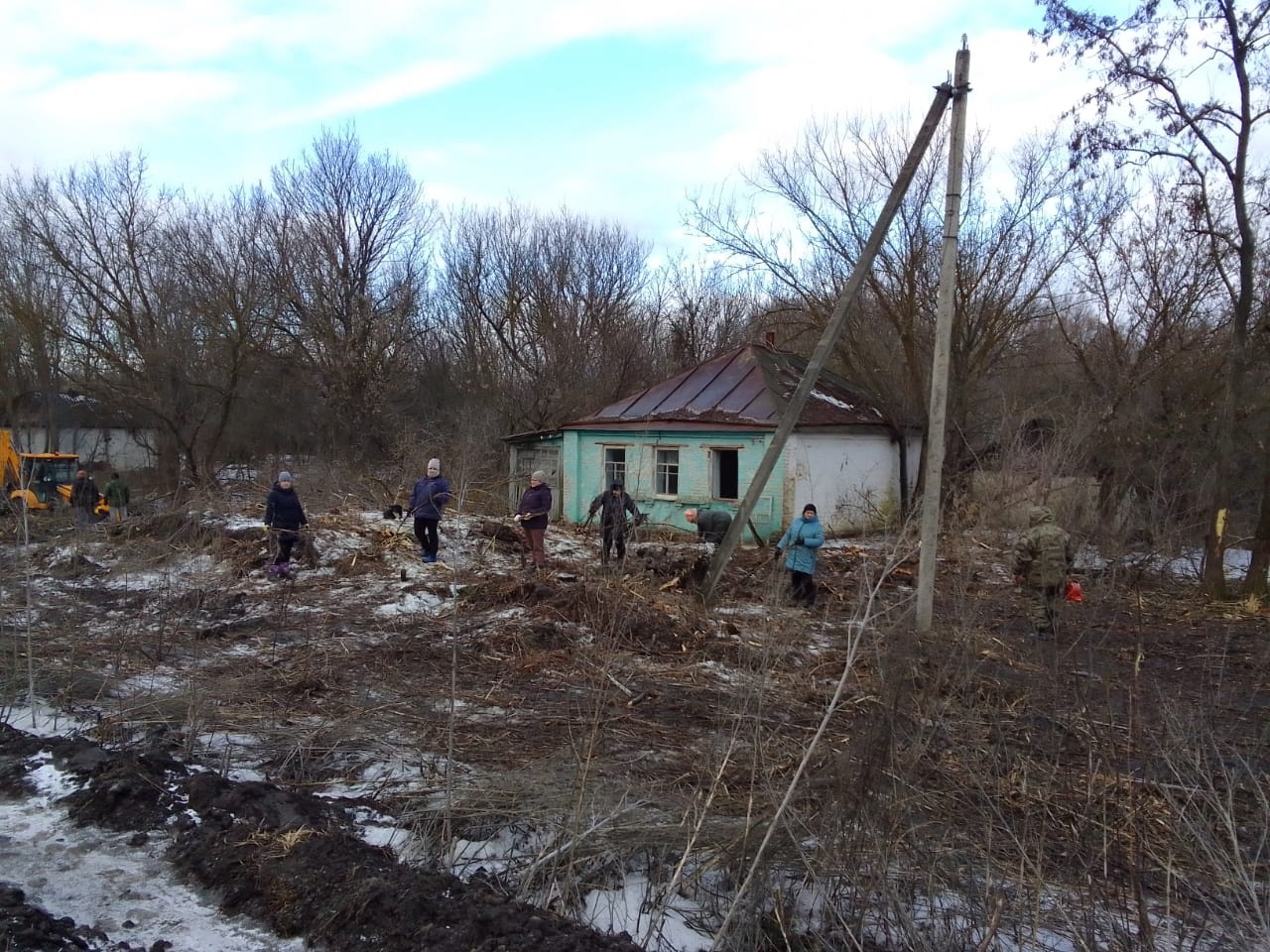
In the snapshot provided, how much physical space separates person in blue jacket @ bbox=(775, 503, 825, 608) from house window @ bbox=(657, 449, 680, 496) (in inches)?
331

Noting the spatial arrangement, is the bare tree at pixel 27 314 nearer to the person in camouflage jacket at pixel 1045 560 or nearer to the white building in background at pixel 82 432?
the white building in background at pixel 82 432

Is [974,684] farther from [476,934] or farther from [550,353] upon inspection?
[550,353]

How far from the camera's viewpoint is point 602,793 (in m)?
4.36

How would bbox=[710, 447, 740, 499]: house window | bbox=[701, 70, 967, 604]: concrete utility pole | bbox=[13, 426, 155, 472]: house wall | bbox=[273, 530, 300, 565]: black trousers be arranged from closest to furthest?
bbox=[701, 70, 967, 604]: concrete utility pole
bbox=[273, 530, 300, 565]: black trousers
bbox=[710, 447, 740, 499]: house window
bbox=[13, 426, 155, 472]: house wall

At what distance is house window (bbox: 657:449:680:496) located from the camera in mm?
18906

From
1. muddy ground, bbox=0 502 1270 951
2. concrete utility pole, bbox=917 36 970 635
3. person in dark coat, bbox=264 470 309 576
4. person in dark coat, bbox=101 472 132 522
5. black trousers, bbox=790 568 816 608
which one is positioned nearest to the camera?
muddy ground, bbox=0 502 1270 951

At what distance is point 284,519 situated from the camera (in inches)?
452

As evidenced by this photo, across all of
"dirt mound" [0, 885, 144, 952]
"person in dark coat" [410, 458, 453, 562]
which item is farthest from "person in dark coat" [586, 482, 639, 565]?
"dirt mound" [0, 885, 144, 952]

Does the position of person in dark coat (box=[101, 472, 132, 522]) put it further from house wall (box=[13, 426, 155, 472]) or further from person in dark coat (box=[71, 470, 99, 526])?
house wall (box=[13, 426, 155, 472])

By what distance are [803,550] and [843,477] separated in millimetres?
8693

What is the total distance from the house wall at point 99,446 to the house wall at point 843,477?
2566 centimetres

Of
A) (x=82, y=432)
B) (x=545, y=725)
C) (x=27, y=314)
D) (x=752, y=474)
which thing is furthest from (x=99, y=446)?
(x=545, y=725)

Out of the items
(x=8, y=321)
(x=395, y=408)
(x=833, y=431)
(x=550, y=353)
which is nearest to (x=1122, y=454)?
(x=833, y=431)

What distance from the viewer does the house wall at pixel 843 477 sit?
1742cm
